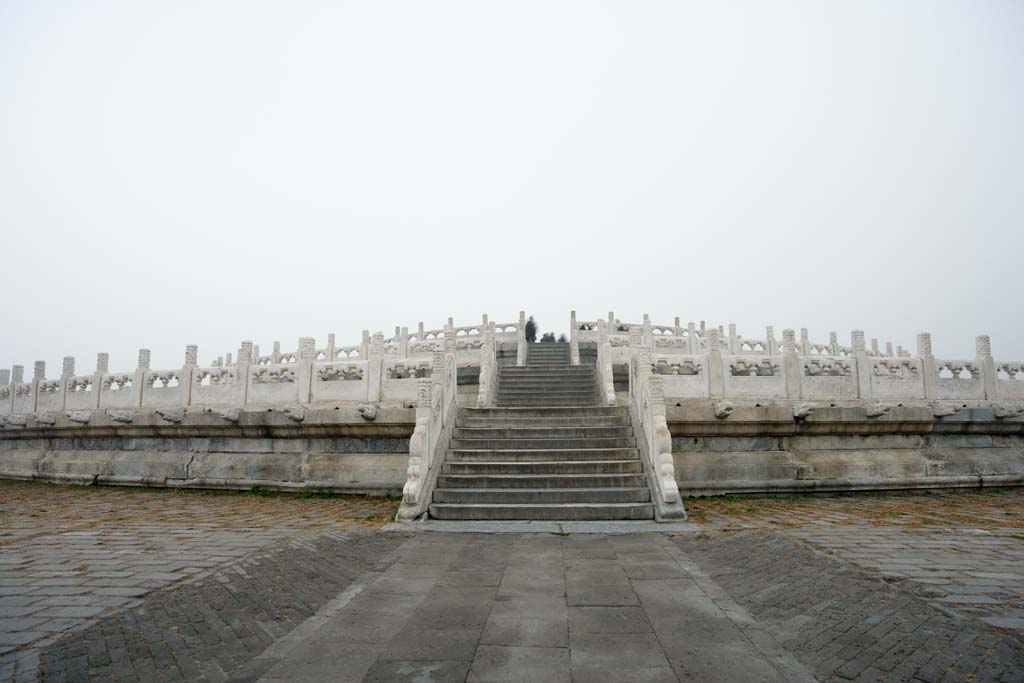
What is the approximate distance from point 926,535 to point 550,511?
472 centimetres

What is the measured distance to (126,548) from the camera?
21.7 ft

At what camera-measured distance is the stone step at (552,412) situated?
11211mm

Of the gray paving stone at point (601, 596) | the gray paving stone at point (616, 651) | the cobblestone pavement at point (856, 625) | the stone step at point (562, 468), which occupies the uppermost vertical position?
the stone step at point (562, 468)

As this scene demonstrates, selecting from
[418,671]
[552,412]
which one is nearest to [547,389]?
[552,412]

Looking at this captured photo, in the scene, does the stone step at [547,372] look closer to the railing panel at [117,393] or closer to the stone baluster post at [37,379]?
the railing panel at [117,393]

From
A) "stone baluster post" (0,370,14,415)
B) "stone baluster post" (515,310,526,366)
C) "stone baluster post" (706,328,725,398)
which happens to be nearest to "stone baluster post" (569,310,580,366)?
"stone baluster post" (515,310,526,366)

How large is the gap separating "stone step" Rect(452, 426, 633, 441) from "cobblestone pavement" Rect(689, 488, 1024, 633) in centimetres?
185

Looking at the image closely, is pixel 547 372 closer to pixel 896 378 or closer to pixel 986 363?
pixel 896 378

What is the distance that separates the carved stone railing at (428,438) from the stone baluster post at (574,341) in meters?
9.87

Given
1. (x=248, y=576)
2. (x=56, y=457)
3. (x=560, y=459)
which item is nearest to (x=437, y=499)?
(x=560, y=459)

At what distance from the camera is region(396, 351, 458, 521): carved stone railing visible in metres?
8.48

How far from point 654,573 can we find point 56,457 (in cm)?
1636

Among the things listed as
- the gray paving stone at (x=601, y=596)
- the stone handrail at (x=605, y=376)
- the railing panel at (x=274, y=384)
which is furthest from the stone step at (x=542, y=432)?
the gray paving stone at (x=601, y=596)

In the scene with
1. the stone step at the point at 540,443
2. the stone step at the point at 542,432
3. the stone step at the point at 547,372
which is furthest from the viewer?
the stone step at the point at 547,372
